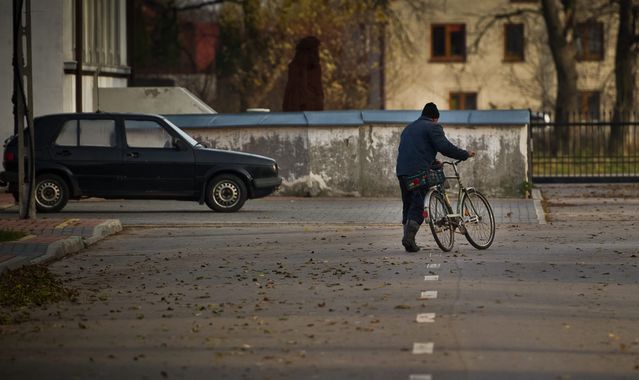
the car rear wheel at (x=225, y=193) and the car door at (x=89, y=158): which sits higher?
the car door at (x=89, y=158)

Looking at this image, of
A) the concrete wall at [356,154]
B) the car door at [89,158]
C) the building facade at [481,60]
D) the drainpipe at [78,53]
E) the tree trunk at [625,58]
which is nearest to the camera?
the car door at [89,158]

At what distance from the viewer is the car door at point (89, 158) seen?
77.5ft

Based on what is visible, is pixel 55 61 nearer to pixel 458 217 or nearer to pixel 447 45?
pixel 458 217

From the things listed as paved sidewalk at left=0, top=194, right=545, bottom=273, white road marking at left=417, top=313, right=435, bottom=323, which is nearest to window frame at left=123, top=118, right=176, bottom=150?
paved sidewalk at left=0, top=194, right=545, bottom=273

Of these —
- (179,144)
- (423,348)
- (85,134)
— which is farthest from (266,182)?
(423,348)

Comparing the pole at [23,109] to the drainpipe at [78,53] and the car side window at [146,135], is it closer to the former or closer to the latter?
the car side window at [146,135]

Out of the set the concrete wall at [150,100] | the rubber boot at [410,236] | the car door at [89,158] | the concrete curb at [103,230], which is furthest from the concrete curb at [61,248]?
the concrete wall at [150,100]

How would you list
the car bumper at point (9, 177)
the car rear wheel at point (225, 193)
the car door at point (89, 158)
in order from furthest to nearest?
1. the car rear wheel at point (225, 193)
2. the car door at point (89, 158)
3. the car bumper at point (9, 177)

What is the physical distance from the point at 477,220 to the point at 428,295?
15.9ft

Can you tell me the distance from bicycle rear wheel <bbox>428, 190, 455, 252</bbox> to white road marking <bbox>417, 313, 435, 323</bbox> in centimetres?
555

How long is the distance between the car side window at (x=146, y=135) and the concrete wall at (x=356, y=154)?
4930 mm

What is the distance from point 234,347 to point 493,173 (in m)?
19.2

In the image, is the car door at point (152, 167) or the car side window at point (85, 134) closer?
the car door at point (152, 167)

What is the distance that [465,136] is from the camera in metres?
28.2
